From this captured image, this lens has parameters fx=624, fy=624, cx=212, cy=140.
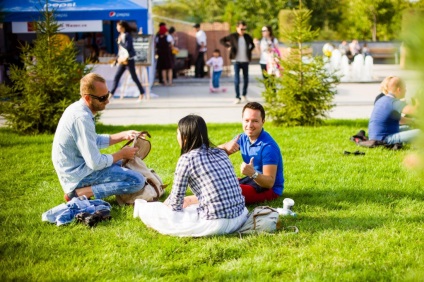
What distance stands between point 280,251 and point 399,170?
336 centimetres

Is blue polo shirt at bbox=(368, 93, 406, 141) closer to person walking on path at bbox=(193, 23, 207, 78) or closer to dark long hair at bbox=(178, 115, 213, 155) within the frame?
dark long hair at bbox=(178, 115, 213, 155)

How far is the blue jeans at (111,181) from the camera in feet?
20.5

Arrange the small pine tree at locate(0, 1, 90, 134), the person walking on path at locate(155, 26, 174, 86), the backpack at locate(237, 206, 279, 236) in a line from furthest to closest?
1. the person walking on path at locate(155, 26, 174, 86)
2. the small pine tree at locate(0, 1, 90, 134)
3. the backpack at locate(237, 206, 279, 236)

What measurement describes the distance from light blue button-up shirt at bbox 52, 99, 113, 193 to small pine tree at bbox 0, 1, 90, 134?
4.44m

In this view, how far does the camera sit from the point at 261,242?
5.04 meters

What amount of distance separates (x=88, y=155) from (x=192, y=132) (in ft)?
4.28

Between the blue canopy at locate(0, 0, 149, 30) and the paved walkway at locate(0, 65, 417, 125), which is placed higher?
the blue canopy at locate(0, 0, 149, 30)

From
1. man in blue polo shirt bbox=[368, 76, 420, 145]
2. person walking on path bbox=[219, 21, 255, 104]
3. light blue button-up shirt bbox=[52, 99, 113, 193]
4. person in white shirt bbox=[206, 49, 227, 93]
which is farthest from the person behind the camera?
person in white shirt bbox=[206, 49, 227, 93]

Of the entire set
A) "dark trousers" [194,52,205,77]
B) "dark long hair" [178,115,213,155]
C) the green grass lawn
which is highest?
"dark trousers" [194,52,205,77]

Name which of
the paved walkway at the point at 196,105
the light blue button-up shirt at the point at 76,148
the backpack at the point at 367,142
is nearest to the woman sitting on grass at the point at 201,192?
the light blue button-up shirt at the point at 76,148

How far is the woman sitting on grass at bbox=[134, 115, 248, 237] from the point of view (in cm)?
504

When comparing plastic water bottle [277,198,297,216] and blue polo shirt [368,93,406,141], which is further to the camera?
blue polo shirt [368,93,406,141]

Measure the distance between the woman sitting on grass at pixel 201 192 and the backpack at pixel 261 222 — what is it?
0.21 ft

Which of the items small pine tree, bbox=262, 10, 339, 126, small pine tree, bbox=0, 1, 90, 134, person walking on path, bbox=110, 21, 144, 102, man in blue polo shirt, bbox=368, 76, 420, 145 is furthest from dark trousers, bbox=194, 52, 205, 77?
man in blue polo shirt, bbox=368, 76, 420, 145
